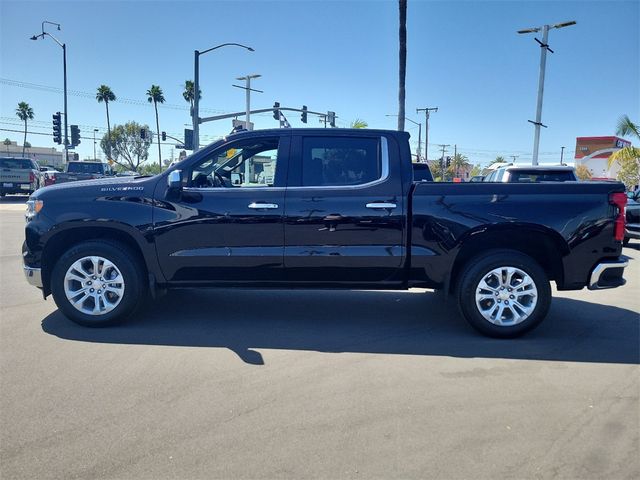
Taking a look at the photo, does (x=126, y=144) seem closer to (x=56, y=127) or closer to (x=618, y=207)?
(x=56, y=127)

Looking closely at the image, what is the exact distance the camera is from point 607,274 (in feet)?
15.9

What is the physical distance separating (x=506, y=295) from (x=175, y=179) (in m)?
3.36

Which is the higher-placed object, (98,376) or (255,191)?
(255,191)

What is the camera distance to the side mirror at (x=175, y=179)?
4.86m

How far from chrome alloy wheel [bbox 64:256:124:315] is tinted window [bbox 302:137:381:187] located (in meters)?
2.11

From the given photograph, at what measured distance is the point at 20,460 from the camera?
9.22 ft

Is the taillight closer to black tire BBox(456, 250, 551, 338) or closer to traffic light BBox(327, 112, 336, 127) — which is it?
black tire BBox(456, 250, 551, 338)

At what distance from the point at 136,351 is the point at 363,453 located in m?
2.46

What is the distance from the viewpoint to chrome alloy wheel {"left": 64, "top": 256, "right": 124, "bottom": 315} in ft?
16.4

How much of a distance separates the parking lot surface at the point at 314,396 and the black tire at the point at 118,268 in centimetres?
15

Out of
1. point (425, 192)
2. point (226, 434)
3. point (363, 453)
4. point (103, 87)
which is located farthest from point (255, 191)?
point (103, 87)

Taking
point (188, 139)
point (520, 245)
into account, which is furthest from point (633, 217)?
point (188, 139)

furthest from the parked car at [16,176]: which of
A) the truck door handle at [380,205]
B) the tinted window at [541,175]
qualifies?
the truck door handle at [380,205]

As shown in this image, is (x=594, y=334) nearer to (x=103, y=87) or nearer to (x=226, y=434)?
(x=226, y=434)
